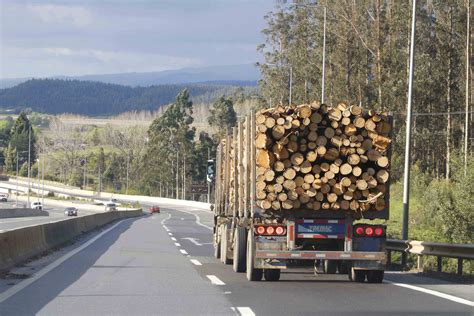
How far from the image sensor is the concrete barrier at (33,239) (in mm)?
18141

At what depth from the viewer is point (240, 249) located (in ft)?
56.0

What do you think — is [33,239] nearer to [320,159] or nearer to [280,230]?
[280,230]

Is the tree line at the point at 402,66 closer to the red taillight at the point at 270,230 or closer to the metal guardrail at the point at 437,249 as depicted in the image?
the metal guardrail at the point at 437,249

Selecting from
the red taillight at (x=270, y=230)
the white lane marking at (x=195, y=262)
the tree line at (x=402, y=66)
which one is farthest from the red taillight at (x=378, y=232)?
the tree line at (x=402, y=66)

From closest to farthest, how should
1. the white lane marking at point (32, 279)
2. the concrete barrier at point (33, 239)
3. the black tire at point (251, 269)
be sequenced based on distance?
the white lane marking at point (32, 279) → the black tire at point (251, 269) → the concrete barrier at point (33, 239)

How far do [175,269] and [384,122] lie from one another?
18.7 feet

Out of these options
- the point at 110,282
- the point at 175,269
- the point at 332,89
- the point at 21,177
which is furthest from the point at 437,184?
the point at 21,177

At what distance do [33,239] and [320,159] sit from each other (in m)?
9.84

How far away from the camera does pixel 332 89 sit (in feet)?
246

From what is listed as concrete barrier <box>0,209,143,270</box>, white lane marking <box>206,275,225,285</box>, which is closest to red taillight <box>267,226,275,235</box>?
white lane marking <box>206,275,225,285</box>

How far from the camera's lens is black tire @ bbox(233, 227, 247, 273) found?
55.5ft

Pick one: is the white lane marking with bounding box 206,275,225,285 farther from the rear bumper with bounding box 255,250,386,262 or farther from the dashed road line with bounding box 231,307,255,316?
the dashed road line with bounding box 231,307,255,316

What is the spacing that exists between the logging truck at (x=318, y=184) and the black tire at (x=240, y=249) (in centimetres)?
142

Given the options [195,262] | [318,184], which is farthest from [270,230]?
[195,262]
